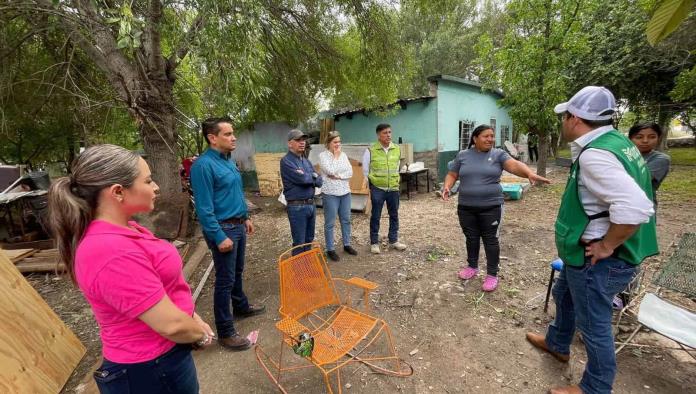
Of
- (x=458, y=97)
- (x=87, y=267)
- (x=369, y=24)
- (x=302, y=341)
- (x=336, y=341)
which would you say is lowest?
(x=336, y=341)

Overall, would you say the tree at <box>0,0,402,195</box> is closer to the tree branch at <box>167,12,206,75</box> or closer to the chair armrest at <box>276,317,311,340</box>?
the tree branch at <box>167,12,206,75</box>

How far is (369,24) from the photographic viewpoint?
5.92 meters

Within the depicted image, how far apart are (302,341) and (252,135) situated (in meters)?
10.5

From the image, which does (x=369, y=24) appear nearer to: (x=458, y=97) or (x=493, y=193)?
(x=493, y=193)

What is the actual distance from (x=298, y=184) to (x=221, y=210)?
1.29 metres

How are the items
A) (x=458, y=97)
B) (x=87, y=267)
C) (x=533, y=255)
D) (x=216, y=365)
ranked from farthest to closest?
(x=458, y=97), (x=533, y=255), (x=216, y=365), (x=87, y=267)

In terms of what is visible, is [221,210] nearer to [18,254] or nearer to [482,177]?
[482,177]

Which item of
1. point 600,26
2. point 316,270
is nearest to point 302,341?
point 316,270

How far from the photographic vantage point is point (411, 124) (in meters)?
10.5

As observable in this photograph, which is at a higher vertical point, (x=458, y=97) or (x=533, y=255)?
(x=458, y=97)

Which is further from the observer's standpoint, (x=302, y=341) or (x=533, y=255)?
(x=533, y=255)

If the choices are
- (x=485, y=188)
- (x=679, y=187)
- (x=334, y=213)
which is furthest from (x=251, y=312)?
(x=679, y=187)

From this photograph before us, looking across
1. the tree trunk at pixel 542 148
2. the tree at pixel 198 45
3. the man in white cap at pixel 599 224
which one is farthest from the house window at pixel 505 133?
the man in white cap at pixel 599 224

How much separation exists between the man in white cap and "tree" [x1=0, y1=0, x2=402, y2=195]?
301 cm
